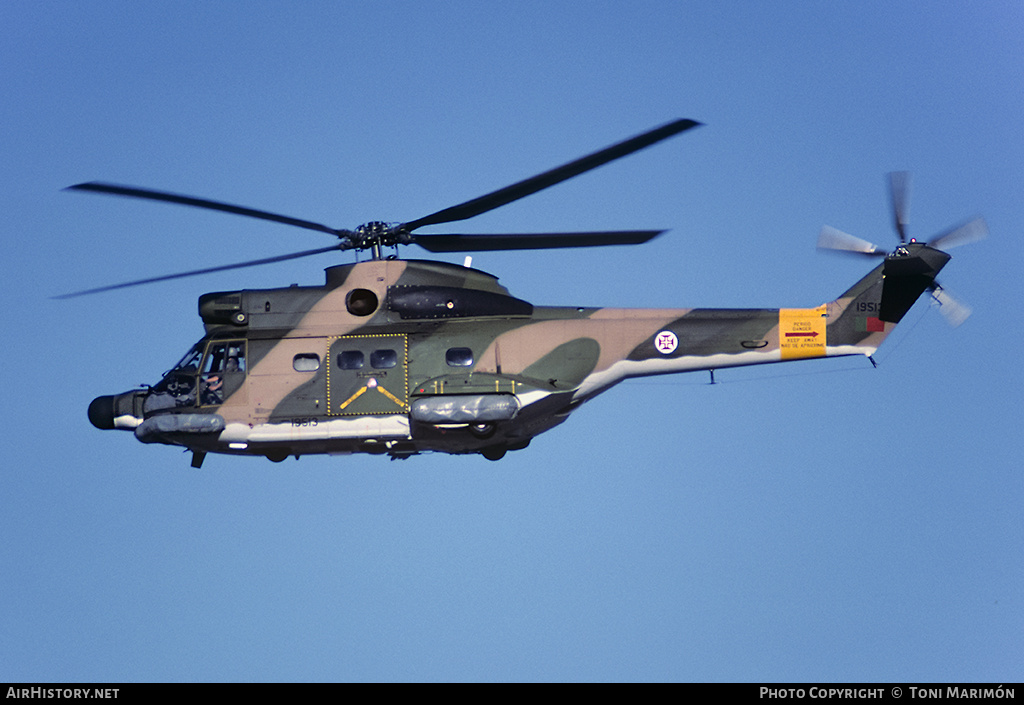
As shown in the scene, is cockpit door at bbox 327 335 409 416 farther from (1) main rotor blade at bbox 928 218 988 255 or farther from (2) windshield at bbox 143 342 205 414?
(1) main rotor blade at bbox 928 218 988 255

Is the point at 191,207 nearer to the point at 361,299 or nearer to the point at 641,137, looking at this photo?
the point at 361,299

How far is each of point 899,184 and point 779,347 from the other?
3936 millimetres

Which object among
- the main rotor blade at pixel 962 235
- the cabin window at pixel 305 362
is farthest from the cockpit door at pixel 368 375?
the main rotor blade at pixel 962 235

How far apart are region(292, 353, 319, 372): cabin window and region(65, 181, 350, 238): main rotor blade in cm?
248

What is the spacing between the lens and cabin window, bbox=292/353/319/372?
2780cm

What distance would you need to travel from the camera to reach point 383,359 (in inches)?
1084

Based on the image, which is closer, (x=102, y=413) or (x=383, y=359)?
(x=383, y=359)

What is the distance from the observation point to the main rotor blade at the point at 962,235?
2741 cm

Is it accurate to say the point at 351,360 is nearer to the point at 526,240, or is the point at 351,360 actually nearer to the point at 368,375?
the point at 368,375

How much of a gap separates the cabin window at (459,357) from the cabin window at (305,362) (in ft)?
8.53

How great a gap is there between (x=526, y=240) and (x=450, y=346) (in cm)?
256

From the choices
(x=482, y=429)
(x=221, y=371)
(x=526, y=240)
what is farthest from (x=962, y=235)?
(x=221, y=371)

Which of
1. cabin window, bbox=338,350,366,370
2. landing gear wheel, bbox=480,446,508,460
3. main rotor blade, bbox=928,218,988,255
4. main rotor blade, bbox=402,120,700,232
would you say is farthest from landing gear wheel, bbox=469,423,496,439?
main rotor blade, bbox=928,218,988,255
